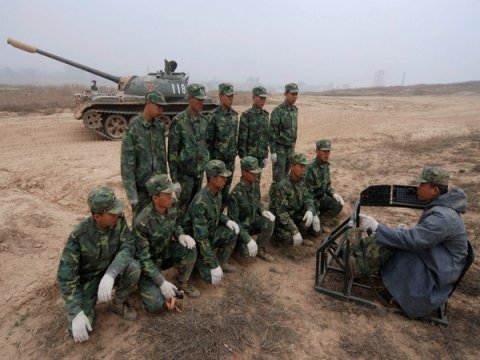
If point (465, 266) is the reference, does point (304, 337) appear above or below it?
below

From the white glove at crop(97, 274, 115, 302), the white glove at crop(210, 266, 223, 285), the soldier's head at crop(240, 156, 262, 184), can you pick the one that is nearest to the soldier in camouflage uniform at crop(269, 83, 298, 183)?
the soldier's head at crop(240, 156, 262, 184)

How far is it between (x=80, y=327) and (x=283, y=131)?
445cm

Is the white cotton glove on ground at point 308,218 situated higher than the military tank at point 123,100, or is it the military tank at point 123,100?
the military tank at point 123,100

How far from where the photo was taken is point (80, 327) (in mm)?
3105

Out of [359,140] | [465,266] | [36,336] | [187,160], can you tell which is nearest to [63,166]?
[187,160]

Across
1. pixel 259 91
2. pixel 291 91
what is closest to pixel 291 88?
pixel 291 91

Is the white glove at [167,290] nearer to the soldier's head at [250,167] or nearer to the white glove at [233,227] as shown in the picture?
the white glove at [233,227]

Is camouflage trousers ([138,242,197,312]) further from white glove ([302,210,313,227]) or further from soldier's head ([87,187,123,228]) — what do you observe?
white glove ([302,210,313,227])

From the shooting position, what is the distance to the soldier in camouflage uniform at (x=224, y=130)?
5.48 metres

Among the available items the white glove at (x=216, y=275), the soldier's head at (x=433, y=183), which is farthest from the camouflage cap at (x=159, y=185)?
the soldier's head at (x=433, y=183)

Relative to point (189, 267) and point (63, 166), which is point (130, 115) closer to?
point (63, 166)

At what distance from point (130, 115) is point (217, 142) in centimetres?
741

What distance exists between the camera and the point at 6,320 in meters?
3.78

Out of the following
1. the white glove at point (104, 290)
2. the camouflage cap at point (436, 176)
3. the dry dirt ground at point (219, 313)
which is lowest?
the dry dirt ground at point (219, 313)
